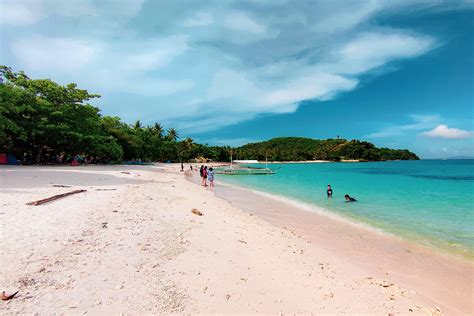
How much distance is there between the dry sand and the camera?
366cm

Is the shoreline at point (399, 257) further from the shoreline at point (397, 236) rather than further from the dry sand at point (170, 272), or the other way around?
the dry sand at point (170, 272)

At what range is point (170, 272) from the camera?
4516 mm

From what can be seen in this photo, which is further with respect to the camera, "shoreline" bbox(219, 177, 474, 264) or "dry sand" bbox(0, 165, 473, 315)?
"shoreline" bbox(219, 177, 474, 264)

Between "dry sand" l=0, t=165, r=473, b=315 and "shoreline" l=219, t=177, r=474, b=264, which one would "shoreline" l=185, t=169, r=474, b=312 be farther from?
"dry sand" l=0, t=165, r=473, b=315

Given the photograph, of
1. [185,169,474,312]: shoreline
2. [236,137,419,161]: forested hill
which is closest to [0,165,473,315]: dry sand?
[185,169,474,312]: shoreline

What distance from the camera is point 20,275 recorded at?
12.9 feet

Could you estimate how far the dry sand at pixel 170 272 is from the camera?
3656mm

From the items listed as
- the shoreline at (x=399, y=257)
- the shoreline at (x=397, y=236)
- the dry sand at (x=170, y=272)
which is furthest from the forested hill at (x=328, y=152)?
the dry sand at (x=170, y=272)

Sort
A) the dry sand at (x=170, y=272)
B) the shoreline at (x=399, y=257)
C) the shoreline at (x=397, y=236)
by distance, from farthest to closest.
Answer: the shoreline at (x=397, y=236) → the shoreline at (x=399, y=257) → the dry sand at (x=170, y=272)

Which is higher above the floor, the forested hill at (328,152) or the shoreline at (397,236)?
the forested hill at (328,152)

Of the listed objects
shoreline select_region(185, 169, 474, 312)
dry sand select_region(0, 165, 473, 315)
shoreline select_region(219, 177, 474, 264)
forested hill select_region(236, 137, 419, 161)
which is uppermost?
forested hill select_region(236, 137, 419, 161)

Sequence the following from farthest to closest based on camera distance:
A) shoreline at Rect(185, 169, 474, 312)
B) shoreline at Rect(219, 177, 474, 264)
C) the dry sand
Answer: shoreline at Rect(219, 177, 474, 264), shoreline at Rect(185, 169, 474, 312), the dry sand

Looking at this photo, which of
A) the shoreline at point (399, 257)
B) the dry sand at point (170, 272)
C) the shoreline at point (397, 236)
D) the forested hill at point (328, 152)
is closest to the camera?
the dry sand at point (170, 272)

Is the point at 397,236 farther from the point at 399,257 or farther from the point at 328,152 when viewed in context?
the point at 328,152
